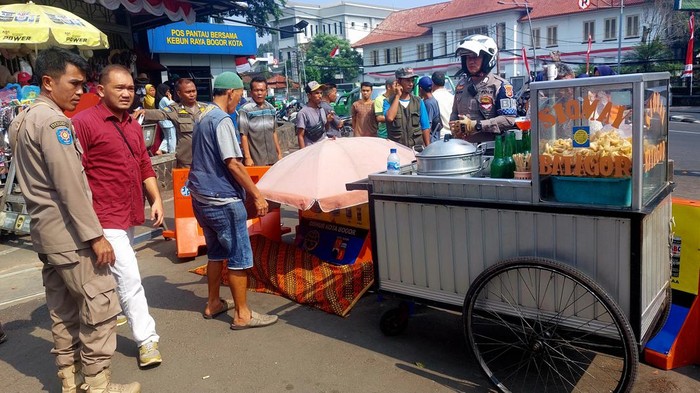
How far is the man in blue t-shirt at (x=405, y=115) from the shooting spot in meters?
6.45

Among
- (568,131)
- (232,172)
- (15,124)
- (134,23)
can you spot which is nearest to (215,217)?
(232,172)

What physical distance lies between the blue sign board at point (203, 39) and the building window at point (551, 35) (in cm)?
2951

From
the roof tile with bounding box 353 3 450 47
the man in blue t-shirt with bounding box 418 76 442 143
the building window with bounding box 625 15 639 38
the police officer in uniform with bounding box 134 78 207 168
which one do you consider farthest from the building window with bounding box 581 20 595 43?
the police officer in uniform with bounding box 134 78 207 168

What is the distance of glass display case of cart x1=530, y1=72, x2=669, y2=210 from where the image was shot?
8.13 feet

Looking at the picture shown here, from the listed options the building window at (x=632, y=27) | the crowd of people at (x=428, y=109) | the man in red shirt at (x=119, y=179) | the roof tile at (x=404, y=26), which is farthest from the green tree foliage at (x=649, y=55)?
the man in red shirt at (x=119, y=179)

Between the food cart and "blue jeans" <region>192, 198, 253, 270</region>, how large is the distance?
3.58ft

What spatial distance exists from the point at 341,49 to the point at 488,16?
1878 centimetres

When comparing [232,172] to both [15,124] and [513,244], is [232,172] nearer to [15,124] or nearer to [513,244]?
[15,124]

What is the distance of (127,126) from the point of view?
11.6 feet

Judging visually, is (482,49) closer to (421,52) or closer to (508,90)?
(508,90)

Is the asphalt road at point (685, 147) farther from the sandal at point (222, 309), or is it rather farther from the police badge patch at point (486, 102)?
the sandal at point (222, 309)

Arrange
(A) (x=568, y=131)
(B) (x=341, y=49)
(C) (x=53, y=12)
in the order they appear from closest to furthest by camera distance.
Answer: (A) (x=568, y=131), (C) (x=53, y=12), (B) (x=341, y=49)

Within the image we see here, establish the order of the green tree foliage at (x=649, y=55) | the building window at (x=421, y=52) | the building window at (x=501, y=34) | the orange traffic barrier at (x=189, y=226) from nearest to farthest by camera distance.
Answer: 1. the orange traffic barrier at (x=189, y=226)
2. the green tree foliage at (x=649, y=55)
3. the building window at (x=501, y=34)
4. the building window at (x=421, y=52)

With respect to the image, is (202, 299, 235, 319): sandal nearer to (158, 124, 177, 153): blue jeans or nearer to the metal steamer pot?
the metal steamer pot
